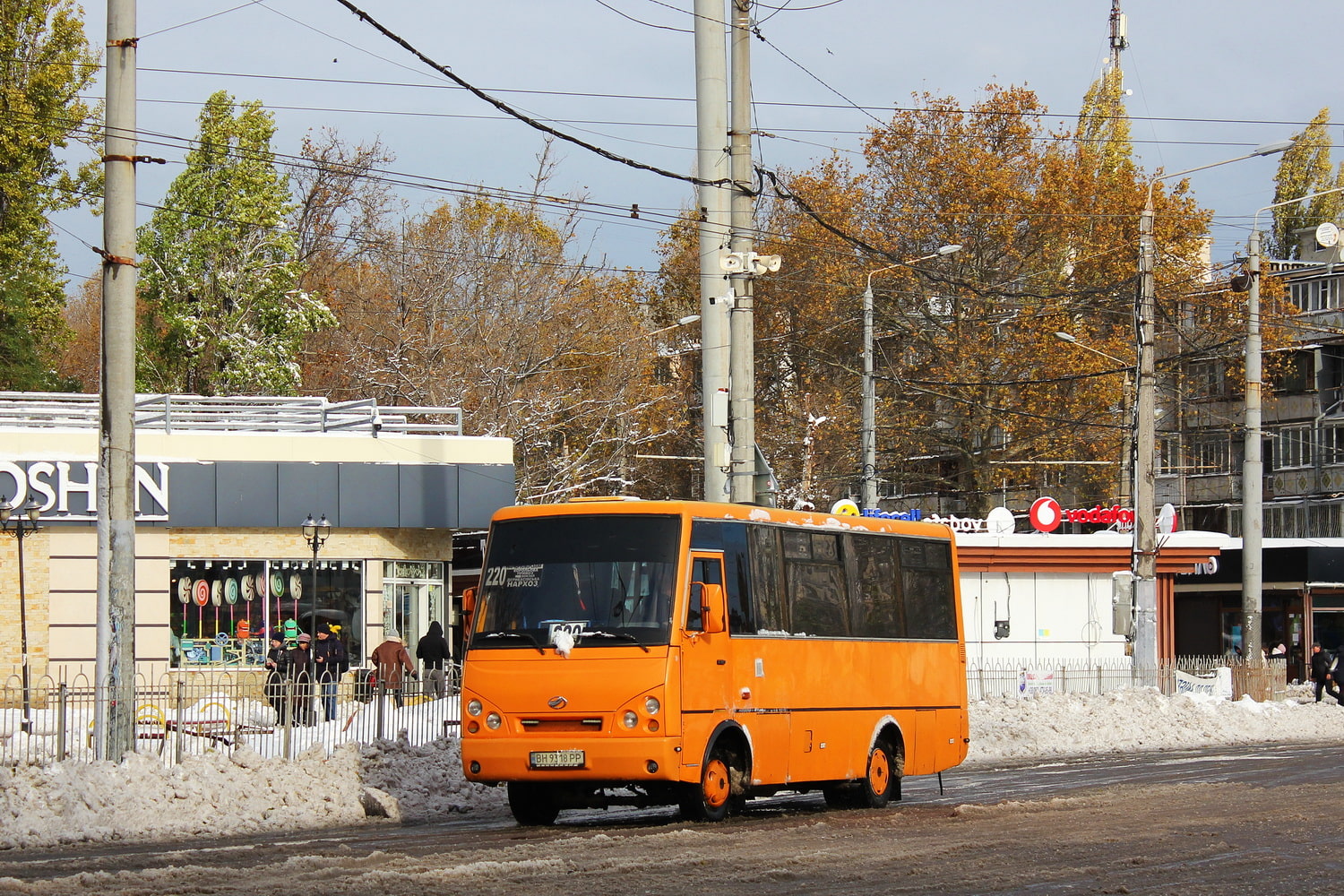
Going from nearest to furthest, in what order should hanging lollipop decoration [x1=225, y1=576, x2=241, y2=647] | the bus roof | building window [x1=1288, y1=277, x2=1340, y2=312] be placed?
the bus roof
hanging lollipop decoration [x1=225, y1=576, x2=241, y2=647]
building window [x1=1288, y1=277, x2=1340, y2=312]

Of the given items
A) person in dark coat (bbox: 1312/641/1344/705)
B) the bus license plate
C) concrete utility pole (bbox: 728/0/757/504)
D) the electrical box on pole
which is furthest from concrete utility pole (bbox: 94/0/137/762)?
person in dark coat (bbox: 1312/641/1344/705)

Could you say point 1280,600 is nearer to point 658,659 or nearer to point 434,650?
point 434,650

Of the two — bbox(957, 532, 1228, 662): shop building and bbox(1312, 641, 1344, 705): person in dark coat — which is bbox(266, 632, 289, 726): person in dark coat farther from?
bbox(1312, 641, 1344, 705): person in dark coat

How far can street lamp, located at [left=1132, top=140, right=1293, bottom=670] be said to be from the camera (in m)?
30.8

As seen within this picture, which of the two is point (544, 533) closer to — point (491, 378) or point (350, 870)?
point (350, 870)

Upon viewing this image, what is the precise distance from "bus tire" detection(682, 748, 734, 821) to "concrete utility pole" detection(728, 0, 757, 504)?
5.50 meters

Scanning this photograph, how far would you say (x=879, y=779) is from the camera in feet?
58.4

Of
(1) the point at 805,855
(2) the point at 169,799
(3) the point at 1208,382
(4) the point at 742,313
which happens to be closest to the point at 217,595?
(4) the point at 742,313

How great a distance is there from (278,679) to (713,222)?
792cm

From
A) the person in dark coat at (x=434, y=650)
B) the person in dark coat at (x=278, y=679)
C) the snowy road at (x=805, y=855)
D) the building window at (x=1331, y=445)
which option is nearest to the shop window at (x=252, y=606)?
the person in dark coat at (x=278, y=679)

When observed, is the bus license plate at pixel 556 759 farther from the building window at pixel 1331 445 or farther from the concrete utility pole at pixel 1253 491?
the building window at pixel 1331 445

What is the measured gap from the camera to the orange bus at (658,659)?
14.6 m

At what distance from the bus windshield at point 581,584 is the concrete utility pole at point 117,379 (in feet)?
12.6

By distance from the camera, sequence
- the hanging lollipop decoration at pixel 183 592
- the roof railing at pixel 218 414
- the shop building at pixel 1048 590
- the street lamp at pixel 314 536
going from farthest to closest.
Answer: the shop building at pixel 1048 590 < the roof railing at pixel 218 414 < the hanging lollipop decoration at pixel 183 592 < the street lamp at pixel 314 536
